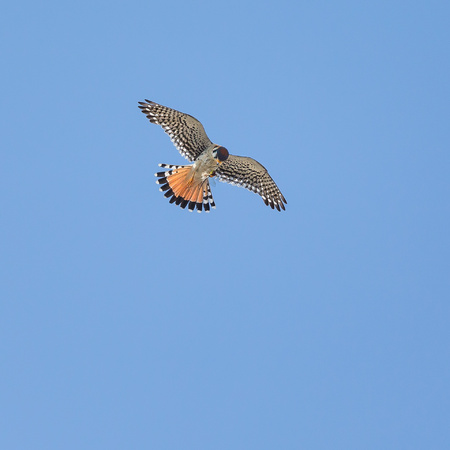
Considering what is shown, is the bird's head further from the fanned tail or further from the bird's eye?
the fanned tail

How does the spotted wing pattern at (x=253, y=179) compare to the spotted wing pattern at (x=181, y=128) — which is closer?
the spotted wing pattern at (x=181, y=128)

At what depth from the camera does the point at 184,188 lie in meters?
15.6

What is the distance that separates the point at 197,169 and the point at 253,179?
5.27ft

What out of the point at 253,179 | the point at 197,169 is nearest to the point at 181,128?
the point at 197,169

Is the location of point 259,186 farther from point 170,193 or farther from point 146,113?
point 146,113

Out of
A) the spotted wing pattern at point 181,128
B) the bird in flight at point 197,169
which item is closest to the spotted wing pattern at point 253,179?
the bird in flight at point 197,169

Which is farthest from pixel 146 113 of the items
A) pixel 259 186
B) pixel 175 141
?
pixel 259 186

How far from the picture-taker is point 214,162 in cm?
1512

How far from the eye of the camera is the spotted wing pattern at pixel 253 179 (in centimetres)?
1591

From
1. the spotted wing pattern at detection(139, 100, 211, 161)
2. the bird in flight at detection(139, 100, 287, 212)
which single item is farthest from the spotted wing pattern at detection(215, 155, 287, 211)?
the spotted wing pattern at detection(139, 100, 211, 161)

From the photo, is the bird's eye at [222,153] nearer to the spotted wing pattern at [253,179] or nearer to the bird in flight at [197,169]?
the bird in flight at [197,169]

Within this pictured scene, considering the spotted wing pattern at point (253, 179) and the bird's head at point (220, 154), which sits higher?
the spotted wing pattern at point (253, 179)

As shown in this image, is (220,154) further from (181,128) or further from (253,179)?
(253,179)

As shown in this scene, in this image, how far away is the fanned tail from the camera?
1542cm
